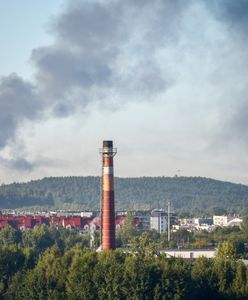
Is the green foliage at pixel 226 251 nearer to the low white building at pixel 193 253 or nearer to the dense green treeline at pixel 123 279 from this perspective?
the low white building at pixel 193 253

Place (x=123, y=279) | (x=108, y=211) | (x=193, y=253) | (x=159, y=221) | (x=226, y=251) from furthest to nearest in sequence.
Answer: (x=159, y=221)
(x=193, y=253)
(x=226, y=251)
(x=108, y=211)
(x=123, y=279)

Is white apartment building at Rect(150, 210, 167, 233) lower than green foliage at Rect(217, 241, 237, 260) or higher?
higher

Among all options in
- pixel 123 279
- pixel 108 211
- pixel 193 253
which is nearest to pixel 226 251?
pixel 193 253

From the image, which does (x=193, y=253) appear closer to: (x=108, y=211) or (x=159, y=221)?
(x=108, y=211)

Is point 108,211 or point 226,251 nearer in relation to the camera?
point 108,211

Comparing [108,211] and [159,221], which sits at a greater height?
[159,221]

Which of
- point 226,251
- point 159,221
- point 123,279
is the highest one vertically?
point 159,221

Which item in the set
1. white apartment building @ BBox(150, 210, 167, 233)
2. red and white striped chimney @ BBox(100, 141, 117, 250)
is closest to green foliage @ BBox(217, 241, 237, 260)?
red and white striped chimney @ BBox(100, 141, 117, 250)

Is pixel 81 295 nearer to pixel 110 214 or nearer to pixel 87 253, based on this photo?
pixel 87 253

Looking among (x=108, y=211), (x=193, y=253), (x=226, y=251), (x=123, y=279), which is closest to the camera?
(x=123, y=279)

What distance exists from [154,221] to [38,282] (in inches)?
3344

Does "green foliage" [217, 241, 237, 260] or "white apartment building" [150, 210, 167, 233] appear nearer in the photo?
"green foliage" [217, 241, 237, 260]

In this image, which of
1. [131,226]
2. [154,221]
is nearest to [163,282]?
[131,226]

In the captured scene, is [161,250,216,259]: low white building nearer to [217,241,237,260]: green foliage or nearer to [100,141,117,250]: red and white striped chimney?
[217,241,237,260]: green foliage
